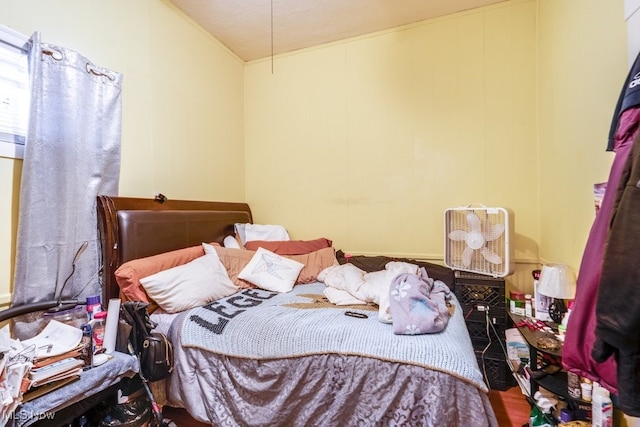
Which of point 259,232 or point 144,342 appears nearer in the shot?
point 144,342

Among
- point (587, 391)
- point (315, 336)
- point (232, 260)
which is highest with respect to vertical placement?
point (232, 260)

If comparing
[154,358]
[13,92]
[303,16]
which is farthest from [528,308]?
[13,92]

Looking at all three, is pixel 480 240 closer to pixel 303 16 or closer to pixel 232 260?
pixel 232 260

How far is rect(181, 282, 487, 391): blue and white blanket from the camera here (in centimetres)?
126

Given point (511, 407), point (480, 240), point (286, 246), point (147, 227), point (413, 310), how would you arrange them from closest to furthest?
point (413, 310), point (511, 407), point (147, 227), point (480, 240), point (286, 246)

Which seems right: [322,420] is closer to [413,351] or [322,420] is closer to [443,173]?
[413,351]

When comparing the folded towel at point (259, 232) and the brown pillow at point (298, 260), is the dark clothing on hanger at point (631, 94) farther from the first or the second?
the folded towel at point (259, 232)

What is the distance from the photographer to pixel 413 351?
128 cm

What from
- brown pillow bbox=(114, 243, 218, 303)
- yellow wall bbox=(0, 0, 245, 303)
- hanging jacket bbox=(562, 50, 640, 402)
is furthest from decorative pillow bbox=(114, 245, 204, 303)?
hanging jacket bbox=(562, 50, 640, 402)

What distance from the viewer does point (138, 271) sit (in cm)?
173

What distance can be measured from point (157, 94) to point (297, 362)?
85.8 inches

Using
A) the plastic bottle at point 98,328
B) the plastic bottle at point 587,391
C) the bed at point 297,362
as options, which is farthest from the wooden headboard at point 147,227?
the plastic bottle at point 587,391

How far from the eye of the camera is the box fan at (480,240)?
1.98 m

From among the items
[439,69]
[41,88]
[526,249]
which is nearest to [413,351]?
[526,249]
